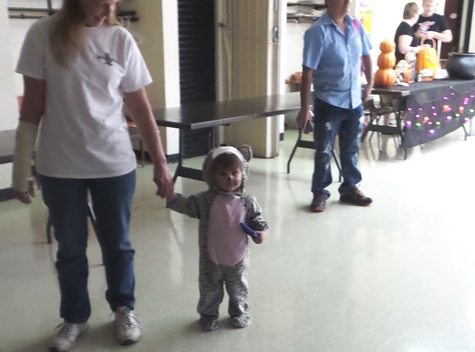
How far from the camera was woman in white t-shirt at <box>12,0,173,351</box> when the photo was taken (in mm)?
1669

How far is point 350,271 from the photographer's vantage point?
270 centimetres

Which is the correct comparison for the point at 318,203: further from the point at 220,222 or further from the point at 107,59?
the point at 107,59

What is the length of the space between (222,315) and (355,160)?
6.15 feet

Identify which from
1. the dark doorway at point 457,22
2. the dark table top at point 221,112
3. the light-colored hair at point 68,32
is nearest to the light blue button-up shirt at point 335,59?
the dark table top at point 221,112

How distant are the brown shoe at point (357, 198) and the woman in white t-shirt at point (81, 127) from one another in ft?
6.97

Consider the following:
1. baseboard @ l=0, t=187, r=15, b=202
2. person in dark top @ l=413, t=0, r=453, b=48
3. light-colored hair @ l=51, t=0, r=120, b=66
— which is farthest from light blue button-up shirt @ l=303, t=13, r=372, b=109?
person in dark top @ l=413, t=0, r=453, b=48

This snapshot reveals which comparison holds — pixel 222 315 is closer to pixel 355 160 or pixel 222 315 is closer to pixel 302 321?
pixel 302 321

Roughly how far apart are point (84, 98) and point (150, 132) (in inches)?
11.6

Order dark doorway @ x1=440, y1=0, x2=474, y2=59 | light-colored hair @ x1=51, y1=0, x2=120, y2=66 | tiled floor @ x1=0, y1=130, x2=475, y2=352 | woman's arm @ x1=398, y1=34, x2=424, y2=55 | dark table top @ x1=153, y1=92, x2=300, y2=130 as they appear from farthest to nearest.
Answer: dark doorway @ x1=440, y1=0, x2=474, y2=59
woman's arm @ x1=398, y1=34, x2=424, y2=55
dark table top @ x1=153, y1=92, x2=300, y2=130
tiled floor @ x1=0, y1=130, x2=475, y2=352
light-colored hair @ x1=51, y1=0, x2=120, y2=66

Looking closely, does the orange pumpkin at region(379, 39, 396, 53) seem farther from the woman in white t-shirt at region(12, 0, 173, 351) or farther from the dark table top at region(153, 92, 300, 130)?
the woman in white t-shirt at region(12, 0, 173, 351)

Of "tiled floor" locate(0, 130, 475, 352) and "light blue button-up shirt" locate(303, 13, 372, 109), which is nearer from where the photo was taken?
"tiled floor" locate(0, 130, 475, 352)

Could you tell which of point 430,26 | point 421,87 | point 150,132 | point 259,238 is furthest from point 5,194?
point 430,26

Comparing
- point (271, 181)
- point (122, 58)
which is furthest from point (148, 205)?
point (122, 58)

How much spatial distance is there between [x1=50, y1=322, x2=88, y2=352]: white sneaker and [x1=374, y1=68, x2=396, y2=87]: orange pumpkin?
3.83 m
